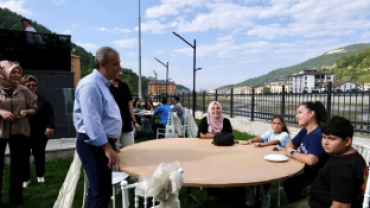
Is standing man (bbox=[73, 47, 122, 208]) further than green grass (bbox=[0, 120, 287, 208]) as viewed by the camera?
No

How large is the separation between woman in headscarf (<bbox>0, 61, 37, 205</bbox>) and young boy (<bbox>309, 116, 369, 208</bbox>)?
324 cm

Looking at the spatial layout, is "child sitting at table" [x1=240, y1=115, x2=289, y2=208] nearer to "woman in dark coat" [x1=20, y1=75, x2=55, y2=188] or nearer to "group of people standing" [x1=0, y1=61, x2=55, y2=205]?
"group of people standing" [x1=0, y1=61, x2=55, y2=205]

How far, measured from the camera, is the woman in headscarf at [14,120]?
9.66 feet

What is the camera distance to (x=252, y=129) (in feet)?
28.4

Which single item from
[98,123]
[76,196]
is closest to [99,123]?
[98,123]

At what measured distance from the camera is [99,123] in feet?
6.12

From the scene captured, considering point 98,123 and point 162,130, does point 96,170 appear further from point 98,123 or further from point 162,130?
point 162,130

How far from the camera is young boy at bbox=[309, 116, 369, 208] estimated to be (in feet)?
4.75

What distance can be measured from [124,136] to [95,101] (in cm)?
207

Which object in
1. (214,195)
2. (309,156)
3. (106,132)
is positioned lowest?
(214,195)

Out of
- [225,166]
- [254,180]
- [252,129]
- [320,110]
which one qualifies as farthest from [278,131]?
[252,129]

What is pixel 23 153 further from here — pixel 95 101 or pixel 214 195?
pixel 214 195

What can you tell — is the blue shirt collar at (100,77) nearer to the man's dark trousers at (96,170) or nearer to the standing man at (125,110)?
the man's dark trousers at (96,170)

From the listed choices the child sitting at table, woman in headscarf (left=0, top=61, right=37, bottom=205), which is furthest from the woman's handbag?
woman in headscarf (left=0, top=61, right=37, bottom=205)
